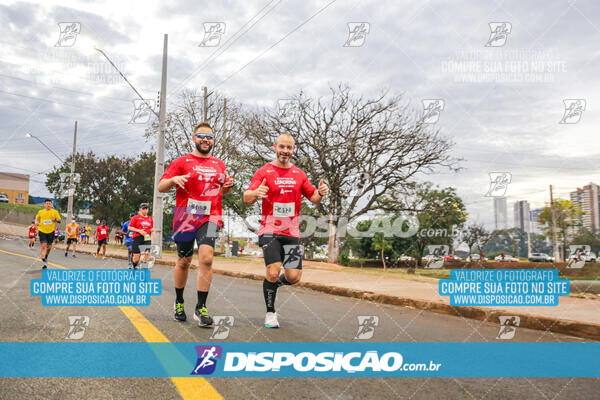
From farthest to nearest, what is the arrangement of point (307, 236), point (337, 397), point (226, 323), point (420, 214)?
point (307, 236) < point (420, 214) < point (226, 323) < point (337, 397)

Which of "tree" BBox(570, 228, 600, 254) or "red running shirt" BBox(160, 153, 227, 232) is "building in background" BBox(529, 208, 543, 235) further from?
"red running shirt" BBox(160, 153, 227, 232)

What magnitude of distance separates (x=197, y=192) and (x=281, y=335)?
1713 mm

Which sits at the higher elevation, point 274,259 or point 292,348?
point 274,259

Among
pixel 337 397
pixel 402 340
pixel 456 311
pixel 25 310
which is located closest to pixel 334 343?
pixel 402 340

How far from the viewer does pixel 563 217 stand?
2688 cm

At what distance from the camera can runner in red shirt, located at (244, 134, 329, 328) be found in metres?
4.89

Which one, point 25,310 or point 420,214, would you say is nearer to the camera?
point 25,310

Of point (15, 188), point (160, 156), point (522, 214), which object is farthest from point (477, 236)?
point (15, 188)

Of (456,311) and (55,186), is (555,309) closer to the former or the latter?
(456,311)

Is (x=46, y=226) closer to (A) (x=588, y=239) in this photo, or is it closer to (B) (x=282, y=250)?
(B) (x=282, y=250)

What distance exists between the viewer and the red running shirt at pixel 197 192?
15.1 feet

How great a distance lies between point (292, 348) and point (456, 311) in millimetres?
3507

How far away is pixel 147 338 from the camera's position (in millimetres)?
3768

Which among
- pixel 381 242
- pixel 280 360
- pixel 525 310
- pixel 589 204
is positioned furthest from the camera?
pixel 381 242
